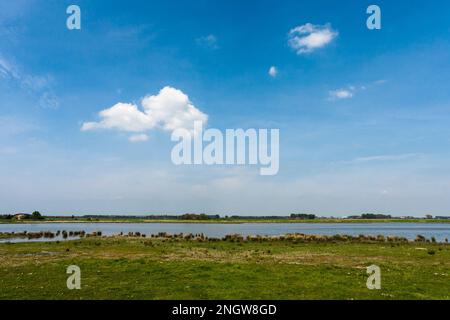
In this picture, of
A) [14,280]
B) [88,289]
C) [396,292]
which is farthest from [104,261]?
[396,292]

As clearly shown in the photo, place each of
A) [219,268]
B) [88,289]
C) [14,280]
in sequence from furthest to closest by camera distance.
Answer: [219,268] → [14,280] → [88,289]

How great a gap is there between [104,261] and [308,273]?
1929 centimetres

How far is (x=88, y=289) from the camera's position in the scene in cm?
1994

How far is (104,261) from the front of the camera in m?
31.2
